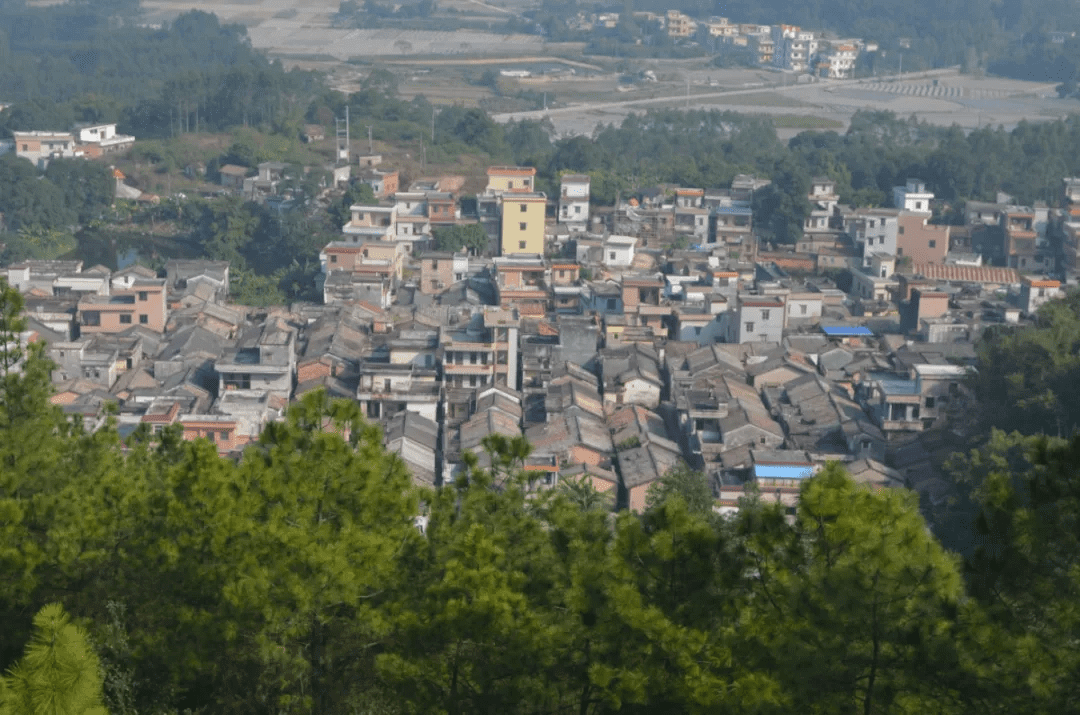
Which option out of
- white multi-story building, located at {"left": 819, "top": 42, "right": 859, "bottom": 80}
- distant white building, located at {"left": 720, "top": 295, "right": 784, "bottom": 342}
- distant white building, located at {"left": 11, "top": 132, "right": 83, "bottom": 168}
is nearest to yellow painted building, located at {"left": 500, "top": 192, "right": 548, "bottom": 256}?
distant white building, located at {"left": 720, "top": 295, "right": 784, "bottom": 342}

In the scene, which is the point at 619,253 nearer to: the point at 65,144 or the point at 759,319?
the point at 759,319

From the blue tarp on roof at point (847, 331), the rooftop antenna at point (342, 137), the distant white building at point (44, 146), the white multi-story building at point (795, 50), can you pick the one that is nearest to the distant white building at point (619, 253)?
the blue tarp on roof at point (847, 331)

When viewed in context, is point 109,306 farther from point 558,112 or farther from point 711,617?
point 558,112

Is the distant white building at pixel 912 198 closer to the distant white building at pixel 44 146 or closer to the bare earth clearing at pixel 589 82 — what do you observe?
the bare earth clearing at pixel 589 82

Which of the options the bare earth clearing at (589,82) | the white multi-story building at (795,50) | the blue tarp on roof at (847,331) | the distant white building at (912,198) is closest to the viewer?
the blue tarp on roof at (847,331)

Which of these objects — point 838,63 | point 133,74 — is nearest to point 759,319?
point 133,74

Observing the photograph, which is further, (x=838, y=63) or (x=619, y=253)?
(x=838, y=63)

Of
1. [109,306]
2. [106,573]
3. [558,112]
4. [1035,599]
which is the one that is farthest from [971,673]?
[558,112]
